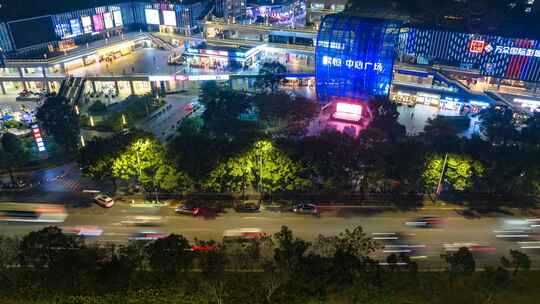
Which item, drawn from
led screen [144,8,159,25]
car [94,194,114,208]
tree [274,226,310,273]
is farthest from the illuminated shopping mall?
tree [274,226,310,273]

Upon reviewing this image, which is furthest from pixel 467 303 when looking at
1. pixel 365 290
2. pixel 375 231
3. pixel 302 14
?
pixel 302 14

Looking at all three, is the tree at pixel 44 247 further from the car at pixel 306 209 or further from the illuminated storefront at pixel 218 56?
the illuminated storefront at pixel 218 56

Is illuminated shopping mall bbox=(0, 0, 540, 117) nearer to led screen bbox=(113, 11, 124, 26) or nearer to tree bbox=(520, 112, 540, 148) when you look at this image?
led screen bbox=(113, 11, 124, 26)

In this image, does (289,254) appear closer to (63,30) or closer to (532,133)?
(532,133)

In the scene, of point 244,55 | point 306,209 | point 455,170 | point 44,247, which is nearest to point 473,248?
point 455,170

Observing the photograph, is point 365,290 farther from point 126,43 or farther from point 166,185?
point 126,43

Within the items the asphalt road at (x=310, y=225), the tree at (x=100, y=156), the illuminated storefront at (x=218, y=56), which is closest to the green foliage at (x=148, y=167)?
the tree at (x=100, y=156)

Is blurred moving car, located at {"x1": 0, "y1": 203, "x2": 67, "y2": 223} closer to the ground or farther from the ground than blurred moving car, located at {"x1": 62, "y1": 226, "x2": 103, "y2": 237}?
farther from the ground
